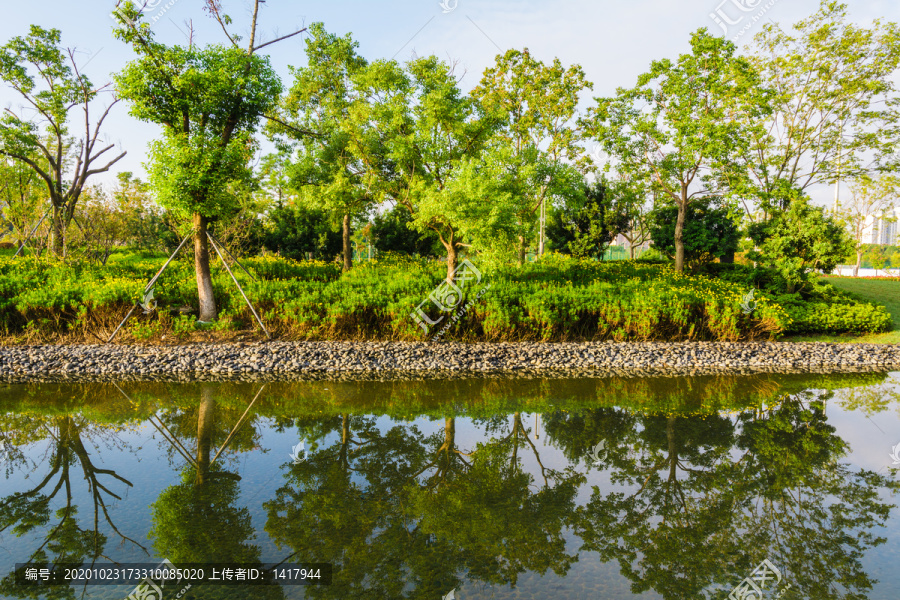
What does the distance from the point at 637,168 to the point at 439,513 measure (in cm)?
1749

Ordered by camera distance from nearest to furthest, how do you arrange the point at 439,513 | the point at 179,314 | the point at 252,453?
the point at 439,513, the point at 252,453, the point at 179,314

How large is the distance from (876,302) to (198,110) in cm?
1723

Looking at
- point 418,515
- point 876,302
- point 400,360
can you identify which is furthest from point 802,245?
point 418,515

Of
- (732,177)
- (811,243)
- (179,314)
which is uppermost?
(732,177)

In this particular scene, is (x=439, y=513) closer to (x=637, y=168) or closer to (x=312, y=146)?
(x=312, y=146)

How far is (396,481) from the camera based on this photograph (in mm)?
4105

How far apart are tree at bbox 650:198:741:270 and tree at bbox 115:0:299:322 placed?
17327 millimetres

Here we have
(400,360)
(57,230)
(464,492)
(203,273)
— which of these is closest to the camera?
(464,492)

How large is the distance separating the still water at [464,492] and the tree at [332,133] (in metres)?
6.97

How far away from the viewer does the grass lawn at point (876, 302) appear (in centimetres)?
1065

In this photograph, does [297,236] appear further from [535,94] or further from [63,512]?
[63,512]

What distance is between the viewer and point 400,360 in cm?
831

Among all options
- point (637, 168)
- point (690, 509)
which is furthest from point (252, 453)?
point (637, 168)

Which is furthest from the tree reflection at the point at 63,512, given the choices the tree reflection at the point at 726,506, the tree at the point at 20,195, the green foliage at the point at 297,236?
the green foliage at the point at 297,236
